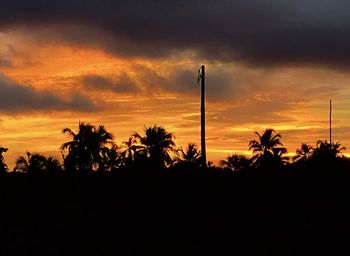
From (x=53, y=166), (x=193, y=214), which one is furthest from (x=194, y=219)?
(x=53, y=166)

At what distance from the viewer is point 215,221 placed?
3512 cm

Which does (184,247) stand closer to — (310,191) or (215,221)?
(215,221)

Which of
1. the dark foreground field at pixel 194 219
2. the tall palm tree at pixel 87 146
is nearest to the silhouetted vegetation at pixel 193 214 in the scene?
the dark foreground field at pixel 194 219

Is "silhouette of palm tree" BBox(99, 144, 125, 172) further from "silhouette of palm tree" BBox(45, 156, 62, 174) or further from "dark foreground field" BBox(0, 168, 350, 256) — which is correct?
"dark foreground field" BBox(0, 168, 350, 256)

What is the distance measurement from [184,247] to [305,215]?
6.93 m

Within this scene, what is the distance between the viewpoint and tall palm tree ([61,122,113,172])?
66.2 m

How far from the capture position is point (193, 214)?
3572cm

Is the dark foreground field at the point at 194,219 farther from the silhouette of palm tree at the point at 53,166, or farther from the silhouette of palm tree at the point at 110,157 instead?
Answer: the silhouette of palm tree at the point at 110,157

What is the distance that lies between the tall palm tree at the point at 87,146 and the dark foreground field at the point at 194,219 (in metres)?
24.8

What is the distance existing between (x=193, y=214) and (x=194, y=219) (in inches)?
14.6

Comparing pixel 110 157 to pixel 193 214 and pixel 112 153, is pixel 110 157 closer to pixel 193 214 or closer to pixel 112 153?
pixel 112 153

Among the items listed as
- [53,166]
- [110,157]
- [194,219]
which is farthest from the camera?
[110,157]

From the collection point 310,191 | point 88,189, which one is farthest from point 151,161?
point 310,191

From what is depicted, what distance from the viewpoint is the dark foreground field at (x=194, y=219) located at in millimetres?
32438
